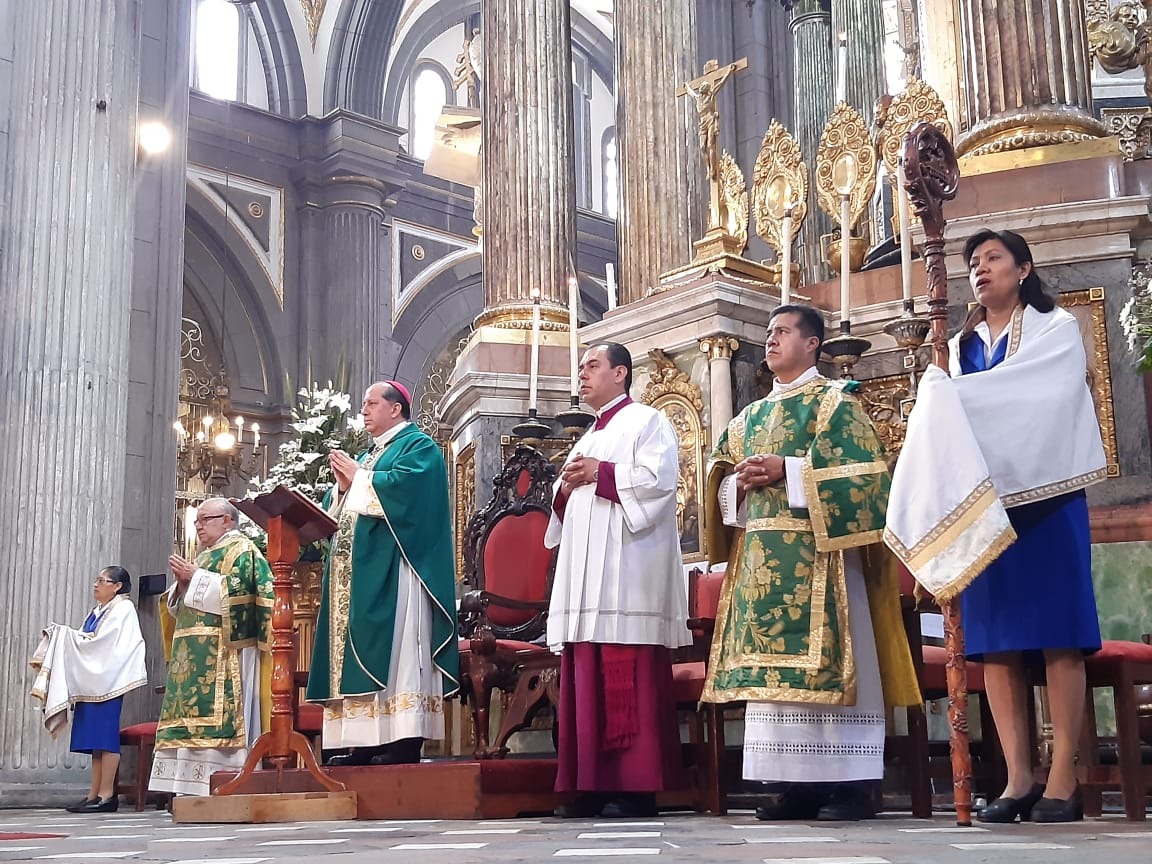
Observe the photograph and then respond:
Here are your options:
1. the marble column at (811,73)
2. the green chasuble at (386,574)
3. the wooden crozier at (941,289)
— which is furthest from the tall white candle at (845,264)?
the marble column at (811,73)

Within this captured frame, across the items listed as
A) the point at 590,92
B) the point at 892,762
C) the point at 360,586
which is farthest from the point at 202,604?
the point at 590,92

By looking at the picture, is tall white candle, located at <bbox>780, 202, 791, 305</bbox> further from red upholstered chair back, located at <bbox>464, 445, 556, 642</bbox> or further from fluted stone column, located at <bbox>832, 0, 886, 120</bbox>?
fluted stone column, located at <bbox>832, 0, 886, 120</bbox>

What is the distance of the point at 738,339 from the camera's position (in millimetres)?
6820

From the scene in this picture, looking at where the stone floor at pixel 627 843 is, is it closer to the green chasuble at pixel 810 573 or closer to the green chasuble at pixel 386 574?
the green chasuble at pixel 810 573

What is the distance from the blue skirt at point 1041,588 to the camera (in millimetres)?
3502

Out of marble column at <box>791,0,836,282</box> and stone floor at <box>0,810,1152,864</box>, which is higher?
marble column at <box>791,0,836,282</box>

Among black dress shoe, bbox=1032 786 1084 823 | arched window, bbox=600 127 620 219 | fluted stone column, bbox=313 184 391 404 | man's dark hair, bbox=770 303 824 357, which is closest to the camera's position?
black dress shoe, bbox=1032 786 1084 823

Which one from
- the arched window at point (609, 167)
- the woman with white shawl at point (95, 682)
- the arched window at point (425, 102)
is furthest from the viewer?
the arched window at point (609, 167)

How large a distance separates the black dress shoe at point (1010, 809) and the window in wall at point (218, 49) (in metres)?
17.3

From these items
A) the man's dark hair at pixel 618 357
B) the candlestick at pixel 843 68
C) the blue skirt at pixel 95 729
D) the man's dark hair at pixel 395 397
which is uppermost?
the candlestick at pixel 843 68

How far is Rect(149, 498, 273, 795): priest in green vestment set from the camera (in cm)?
749

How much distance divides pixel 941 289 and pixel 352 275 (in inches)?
623

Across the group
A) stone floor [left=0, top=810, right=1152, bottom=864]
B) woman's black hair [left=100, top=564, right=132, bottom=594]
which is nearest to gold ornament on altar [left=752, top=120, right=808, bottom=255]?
stone floor [left=0, top=810, right=1152, bottom=864]

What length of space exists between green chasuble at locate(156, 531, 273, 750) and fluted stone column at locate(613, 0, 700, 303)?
2.93m
